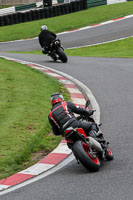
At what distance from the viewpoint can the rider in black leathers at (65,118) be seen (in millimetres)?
7641

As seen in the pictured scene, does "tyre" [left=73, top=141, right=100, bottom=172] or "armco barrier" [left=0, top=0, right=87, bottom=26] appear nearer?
"tyre" [left=73, top=141, right=100, bottom=172]

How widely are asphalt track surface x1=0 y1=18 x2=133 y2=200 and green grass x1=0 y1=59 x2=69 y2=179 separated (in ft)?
3.35

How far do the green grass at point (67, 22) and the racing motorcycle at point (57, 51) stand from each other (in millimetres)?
12136

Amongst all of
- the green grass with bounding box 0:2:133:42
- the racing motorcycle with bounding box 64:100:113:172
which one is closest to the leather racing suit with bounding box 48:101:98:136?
the racing motorcycle with bounding box 64:100:113:172

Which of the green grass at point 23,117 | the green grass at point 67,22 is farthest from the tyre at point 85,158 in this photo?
the green grass at point 67,22

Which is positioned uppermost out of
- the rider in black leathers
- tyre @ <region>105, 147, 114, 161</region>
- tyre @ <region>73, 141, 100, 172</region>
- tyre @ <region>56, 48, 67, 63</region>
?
the rider in black leathers

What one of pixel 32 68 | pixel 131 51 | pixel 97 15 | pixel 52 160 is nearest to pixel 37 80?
pixel 32 68

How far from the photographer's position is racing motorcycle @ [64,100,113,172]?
7.00 metres

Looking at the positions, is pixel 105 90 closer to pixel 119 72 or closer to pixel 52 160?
pixel 119 72

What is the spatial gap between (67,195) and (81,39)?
22.1 meters

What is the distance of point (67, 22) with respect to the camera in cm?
3291

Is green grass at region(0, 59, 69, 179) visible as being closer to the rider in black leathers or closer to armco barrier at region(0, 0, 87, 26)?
the rider in black leathers

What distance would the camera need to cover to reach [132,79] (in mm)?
14289

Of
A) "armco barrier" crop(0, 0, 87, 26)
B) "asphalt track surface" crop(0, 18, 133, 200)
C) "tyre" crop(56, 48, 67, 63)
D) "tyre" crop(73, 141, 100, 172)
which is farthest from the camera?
"armco barrier" crop(0, 0, 87, 26)
